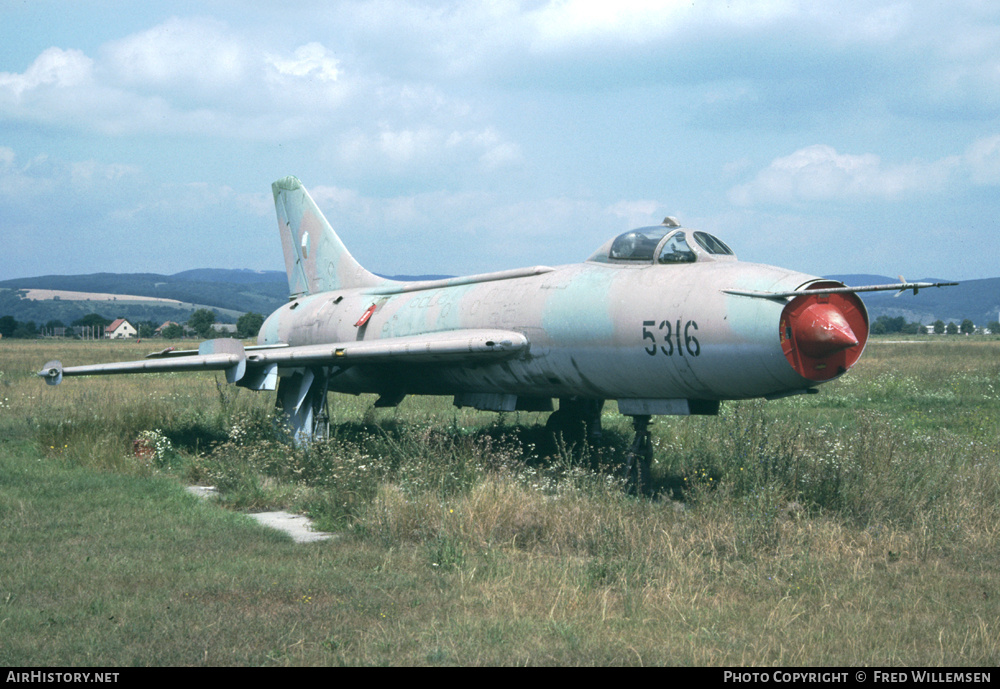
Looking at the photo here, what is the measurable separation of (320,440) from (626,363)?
15.9ft

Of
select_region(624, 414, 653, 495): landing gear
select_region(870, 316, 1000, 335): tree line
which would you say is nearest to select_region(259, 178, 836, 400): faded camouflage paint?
select_region(624, 414, 653, 495): landing gear

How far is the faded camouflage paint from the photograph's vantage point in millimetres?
8570

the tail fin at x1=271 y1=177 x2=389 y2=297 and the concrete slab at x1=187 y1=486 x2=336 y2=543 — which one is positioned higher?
the tail fin at x1=271 y1=177 x2=389 y2=297

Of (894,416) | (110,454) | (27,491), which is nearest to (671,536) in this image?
(27,491)

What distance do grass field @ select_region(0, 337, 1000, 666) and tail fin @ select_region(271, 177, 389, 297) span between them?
5.04 metres

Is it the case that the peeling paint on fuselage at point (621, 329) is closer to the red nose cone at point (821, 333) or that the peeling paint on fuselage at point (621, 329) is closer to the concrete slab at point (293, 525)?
the red nose cone at point (821, 333)

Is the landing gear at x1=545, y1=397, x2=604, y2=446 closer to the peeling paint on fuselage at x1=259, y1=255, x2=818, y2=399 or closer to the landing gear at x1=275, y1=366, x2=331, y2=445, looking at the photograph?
the peeling paint on fuselage at x1=259, y1=255, x2=818, y2=399

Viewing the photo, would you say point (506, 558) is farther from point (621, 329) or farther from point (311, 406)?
point (311, 406)

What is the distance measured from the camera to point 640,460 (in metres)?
10.2

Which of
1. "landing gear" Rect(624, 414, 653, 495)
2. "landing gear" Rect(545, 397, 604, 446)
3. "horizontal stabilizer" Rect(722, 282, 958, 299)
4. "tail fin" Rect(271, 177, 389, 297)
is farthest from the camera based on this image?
"tail fin" Rect(271, 177, 389, 297)

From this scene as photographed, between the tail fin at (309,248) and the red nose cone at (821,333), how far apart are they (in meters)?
9.49

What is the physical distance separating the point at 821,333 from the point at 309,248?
1159cm

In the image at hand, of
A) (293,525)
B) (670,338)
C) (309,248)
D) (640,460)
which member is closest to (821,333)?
(670,338)
